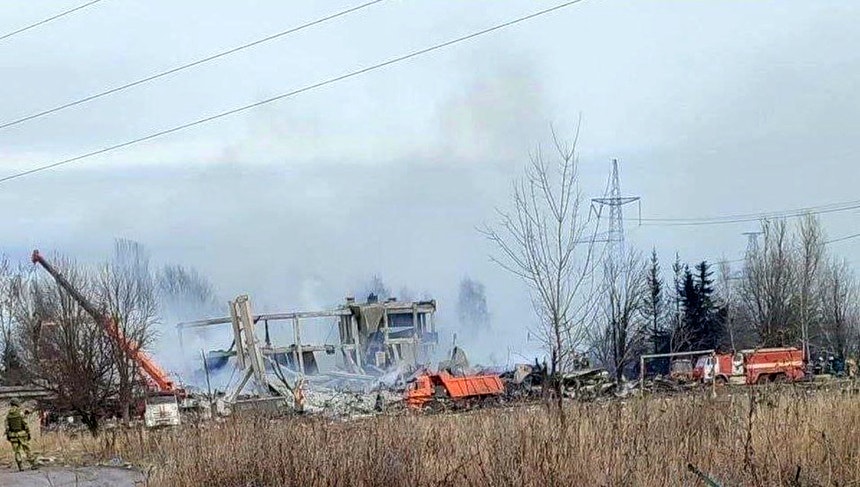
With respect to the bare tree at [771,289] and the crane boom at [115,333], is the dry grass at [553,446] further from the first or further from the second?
the bare tree at [771,289]

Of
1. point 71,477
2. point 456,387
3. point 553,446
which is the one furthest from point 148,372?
point 553,446

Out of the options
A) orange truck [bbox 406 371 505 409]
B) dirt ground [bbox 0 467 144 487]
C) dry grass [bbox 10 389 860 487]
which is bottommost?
dirt ground [bbox 0 467 144 487]

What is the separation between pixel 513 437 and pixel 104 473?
34.6 ft

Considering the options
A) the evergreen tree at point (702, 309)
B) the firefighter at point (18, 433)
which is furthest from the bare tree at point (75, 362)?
the evergreen tree at point (702, 309)

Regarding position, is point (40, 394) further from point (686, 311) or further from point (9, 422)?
point (686, 311)

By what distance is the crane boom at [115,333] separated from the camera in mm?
26153

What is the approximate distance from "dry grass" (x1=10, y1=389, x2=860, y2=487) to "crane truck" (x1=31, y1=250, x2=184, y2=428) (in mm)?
10332

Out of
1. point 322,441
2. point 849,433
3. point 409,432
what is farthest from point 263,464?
point 849,433

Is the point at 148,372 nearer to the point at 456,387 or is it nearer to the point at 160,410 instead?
the point at 160,410

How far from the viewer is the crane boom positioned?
26153 millimetres

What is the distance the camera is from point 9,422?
19.2 meters

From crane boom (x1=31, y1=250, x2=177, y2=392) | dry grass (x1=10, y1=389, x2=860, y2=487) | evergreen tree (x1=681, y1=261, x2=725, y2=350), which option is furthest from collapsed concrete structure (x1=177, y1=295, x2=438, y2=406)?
dry grass (x1=10, y1=389, x2=860, y2=487)

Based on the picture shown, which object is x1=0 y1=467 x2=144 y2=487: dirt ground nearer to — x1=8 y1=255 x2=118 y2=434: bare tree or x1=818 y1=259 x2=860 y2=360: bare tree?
x1=8 y1=255 x2=118 y2=434: bare tree

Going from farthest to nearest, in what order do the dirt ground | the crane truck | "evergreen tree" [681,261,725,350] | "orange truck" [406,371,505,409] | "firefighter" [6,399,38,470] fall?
"evergreen tree" [681,261,725,350] < "orange truck" [406,371,505,409] < the crane truck < "firefighter" [6,399,38,470] < the dirt ground
